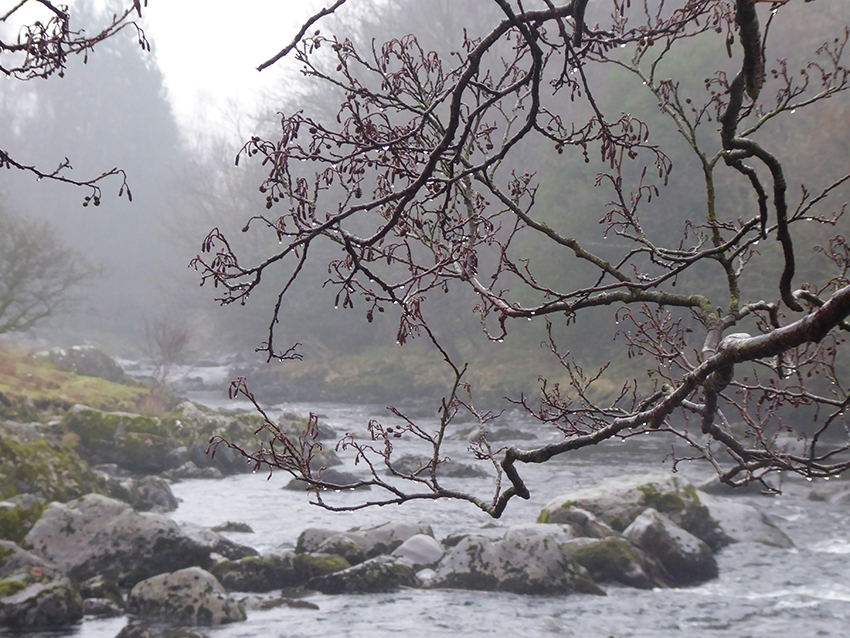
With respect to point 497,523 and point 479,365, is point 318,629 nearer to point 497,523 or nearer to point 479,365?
point 497,523

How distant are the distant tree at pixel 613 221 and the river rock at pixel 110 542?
252cm

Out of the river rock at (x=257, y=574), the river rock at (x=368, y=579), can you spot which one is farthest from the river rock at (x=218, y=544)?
the river rock at (x=368, y=579)

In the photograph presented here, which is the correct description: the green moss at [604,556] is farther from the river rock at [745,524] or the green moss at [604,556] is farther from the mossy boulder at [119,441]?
the mossy boulder at [119,441]

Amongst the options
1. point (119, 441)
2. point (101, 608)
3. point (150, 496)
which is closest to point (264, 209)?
point (119, 441)

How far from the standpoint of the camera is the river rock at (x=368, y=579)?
8.32 meters

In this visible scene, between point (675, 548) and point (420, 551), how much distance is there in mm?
3163

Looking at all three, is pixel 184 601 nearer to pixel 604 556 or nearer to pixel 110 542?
pixel 110 542

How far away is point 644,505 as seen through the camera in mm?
10367

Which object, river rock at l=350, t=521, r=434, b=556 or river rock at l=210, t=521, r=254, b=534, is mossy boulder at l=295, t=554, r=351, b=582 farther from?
river rock at l=210, t=521, r=254, b=534

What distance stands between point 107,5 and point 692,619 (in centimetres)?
6170

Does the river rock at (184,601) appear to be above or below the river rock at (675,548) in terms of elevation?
below

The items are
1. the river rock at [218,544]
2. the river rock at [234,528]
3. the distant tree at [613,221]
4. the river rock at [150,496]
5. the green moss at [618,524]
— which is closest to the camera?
the distant tree at [613,221]

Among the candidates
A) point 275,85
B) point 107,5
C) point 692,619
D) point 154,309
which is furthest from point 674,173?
point 107,5

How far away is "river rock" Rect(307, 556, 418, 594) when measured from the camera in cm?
832
